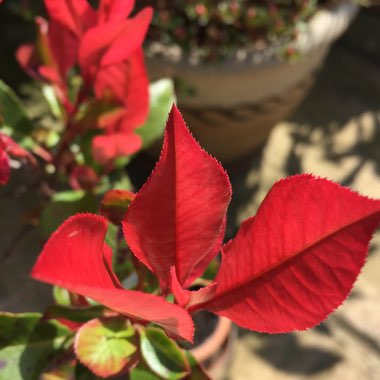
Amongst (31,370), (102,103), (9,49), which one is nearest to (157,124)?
(102,103)

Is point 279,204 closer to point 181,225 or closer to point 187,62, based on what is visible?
point 181,225

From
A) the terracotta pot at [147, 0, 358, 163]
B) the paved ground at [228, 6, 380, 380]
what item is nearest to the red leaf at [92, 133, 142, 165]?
the terracotta pot at [147, 0, 358, 163]

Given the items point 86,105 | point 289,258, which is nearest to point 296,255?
point 289,258

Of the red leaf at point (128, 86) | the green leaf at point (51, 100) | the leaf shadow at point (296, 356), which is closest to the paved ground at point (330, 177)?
the leaf shadow at point (296, 356)

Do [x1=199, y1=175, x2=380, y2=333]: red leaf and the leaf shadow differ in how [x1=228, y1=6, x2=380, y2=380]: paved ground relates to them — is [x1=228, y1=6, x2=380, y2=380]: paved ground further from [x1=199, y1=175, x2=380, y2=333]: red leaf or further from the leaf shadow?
[x1=199, y1=175, x2=380, y2=333]: red leaf

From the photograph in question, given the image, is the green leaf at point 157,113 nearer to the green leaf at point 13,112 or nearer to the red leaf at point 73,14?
the green leaf at point 13,112
